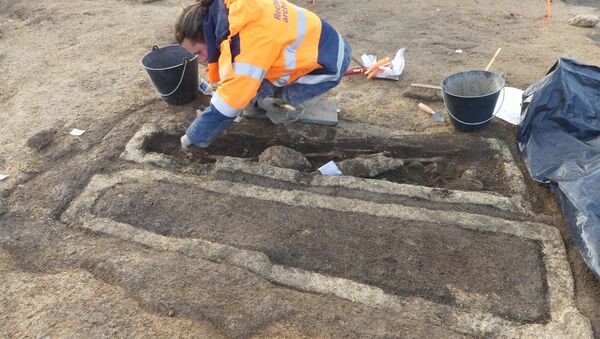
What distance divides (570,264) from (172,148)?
10.8ft

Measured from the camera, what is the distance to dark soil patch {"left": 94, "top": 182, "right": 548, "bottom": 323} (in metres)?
2.59

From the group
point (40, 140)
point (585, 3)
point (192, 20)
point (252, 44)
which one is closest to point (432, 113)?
point (252, 44)

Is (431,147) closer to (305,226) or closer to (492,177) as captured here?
(492,177)

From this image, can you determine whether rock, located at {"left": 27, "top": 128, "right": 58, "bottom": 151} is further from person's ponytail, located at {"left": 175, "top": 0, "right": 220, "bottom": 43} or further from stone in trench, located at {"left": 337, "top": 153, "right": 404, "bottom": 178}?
stone in trench, located at {"left": 337, "top": 153, "right": 404, "bottom": 178}

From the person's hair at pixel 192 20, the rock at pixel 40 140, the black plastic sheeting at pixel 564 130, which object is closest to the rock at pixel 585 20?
the black plastic sheeting at pixel 564 130

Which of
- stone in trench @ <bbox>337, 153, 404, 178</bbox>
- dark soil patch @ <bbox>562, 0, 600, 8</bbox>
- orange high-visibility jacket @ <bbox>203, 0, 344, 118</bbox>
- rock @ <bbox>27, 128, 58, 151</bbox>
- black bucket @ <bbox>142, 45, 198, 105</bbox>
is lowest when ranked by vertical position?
dark soil patch @ <bbox>562, 0, 600, 8</bbox>

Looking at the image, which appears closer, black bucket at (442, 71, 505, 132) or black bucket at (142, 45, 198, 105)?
black bucket at (442, 71, 505, 132)

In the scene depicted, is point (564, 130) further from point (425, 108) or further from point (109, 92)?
point (109, 92)

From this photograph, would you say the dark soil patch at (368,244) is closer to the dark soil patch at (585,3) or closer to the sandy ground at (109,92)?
the sandy ground at (109,92)

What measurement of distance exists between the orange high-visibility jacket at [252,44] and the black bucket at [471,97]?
1217 millimetres

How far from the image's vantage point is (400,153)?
12.6 ft

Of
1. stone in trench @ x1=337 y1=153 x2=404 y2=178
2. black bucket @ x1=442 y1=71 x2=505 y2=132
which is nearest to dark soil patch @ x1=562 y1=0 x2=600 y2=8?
black bucket @ x1=442 y1=71 x2=505 y2=132

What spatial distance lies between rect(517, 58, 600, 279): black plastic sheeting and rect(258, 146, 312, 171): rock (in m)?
1.79

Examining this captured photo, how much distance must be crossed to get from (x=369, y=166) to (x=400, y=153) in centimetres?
45
